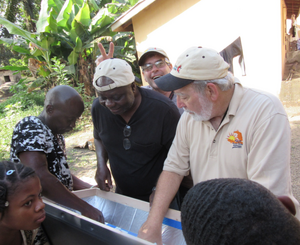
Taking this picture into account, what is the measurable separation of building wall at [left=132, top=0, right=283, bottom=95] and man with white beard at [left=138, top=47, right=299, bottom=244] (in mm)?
4959

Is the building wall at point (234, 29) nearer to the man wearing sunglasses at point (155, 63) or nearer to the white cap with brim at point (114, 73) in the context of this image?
the man wearing sunglasses at point (155, 63)

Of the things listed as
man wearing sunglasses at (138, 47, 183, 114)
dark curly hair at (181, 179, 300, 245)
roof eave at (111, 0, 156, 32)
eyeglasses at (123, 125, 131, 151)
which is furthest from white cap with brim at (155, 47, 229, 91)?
roof eave at (111, 0, 156, 32)

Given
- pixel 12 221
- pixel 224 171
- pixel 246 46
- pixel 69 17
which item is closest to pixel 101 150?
pixel 12 221

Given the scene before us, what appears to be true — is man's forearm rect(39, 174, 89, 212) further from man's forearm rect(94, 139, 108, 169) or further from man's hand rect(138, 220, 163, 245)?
man's forearm rect(94, 139, 108, 169)

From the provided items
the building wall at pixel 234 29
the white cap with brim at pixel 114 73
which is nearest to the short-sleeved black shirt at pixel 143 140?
the white cap with brim at pixel 114 73

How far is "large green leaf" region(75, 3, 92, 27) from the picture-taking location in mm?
8237

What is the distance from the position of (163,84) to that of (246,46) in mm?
5203

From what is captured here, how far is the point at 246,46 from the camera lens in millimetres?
5953

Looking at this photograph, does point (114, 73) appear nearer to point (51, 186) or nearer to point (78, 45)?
point (51, 186)

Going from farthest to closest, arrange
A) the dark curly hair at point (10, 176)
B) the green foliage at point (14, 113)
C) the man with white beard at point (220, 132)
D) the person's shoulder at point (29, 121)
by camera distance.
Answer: the green foliage at point (14, 113) → the person's shoulder at point (29, 121) → the dark curly hair at point (10, 176) → the man with white beard at point (220, 132)

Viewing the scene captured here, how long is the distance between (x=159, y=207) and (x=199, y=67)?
2.91ft

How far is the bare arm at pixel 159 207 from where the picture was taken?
56.5 inches

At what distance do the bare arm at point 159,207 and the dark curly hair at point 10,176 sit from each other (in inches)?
29.0

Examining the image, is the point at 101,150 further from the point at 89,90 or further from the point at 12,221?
the point at 89,90
